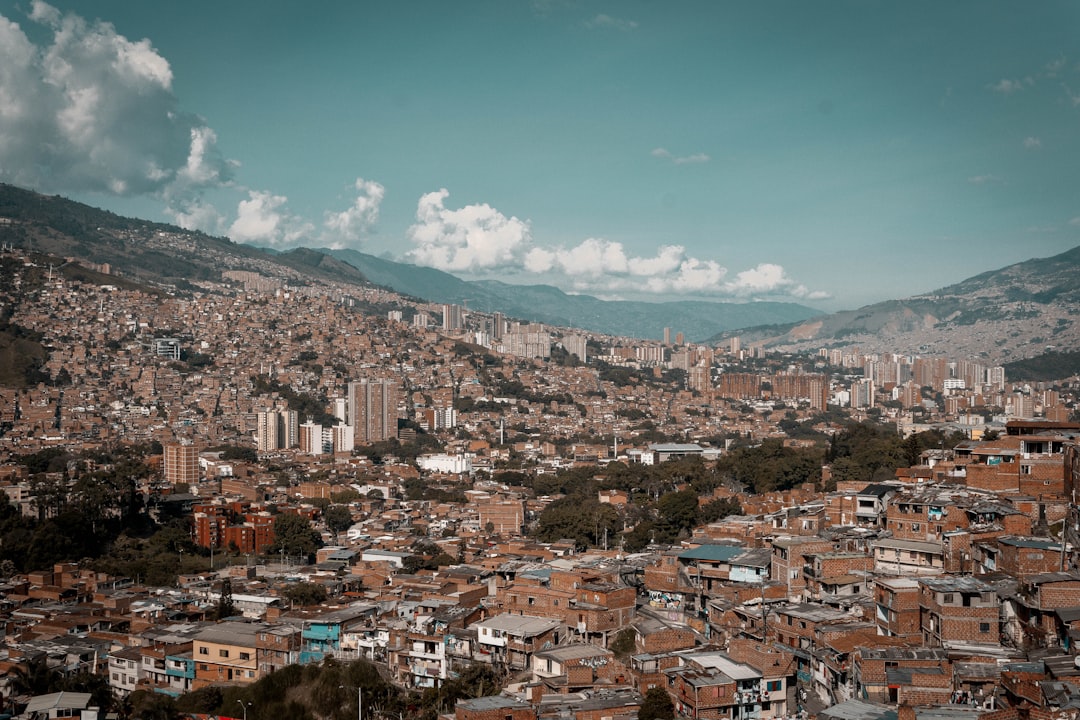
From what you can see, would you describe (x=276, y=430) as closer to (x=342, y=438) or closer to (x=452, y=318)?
(x=342, y=438)

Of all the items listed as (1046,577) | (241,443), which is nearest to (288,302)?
(241,443)

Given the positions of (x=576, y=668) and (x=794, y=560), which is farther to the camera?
(x=794, y=560)

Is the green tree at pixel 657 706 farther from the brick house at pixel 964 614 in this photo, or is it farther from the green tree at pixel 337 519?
the green tree at pixel 337 519

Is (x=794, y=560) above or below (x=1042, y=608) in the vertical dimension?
below

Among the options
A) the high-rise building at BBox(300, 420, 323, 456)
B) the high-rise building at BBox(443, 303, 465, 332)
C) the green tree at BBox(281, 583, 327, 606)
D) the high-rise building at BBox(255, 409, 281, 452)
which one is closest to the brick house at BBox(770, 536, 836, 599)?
the green tree at BBox(281, 583, 327, 606)

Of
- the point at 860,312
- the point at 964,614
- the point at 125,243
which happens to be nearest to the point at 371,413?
the point at 964,614

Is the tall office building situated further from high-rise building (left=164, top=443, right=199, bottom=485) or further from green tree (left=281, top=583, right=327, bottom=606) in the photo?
green tree (left=281, top=583, right=327, bottom=606)

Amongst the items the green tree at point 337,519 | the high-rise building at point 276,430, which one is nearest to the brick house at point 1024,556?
the green tree at point 337,519
